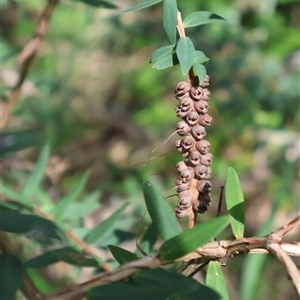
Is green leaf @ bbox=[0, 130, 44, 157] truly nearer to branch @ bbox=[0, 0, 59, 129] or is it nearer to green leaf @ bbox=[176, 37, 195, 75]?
branch @ bbox=[0, 0, 59, 129]

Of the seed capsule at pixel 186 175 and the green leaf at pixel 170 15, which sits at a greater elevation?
the green leaf at pixel 170 15

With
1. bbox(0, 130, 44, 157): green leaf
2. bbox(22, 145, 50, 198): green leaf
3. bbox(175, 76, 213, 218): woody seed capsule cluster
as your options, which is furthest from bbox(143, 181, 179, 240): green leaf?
bbox(22, 145, 50, 198): green leaf

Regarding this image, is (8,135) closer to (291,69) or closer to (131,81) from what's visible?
(291,69)

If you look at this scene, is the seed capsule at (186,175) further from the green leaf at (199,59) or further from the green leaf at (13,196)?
the green leaf at (13,196)

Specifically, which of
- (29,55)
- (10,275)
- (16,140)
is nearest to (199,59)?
(10,275)

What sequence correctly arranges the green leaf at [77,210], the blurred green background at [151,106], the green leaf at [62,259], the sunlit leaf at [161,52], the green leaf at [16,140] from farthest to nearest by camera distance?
1. the blurred green background at [151,106]
2. the green leaf at [77,210]
3. the green leaf at [16,140]
4. the green leaf at [62,259]
5. the sunlit leaf at [161,52]

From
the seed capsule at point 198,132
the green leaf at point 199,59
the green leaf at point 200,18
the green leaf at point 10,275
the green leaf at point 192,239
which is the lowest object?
the green leaf at point 10,275

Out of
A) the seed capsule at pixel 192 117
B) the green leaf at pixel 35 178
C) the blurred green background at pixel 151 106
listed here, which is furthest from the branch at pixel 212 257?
the blurred green background at pixel 151 106
